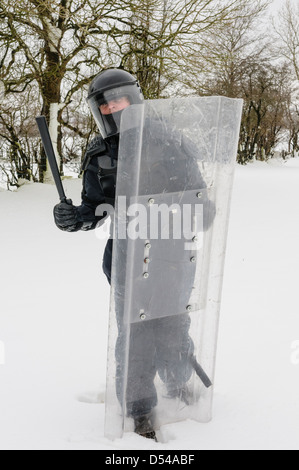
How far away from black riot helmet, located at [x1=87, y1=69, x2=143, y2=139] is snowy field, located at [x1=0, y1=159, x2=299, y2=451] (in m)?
1.27

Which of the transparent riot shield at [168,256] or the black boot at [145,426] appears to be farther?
the black boot at [145,426]

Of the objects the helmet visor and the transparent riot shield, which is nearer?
the transparent riot shield

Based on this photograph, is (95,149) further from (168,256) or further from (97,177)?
(168,256)

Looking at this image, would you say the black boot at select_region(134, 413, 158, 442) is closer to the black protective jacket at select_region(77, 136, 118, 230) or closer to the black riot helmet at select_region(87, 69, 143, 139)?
the black protective jacket at select_region(77, 136, 118, 230)

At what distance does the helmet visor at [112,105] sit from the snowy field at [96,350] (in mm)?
1273

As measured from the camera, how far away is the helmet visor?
6.07 feet

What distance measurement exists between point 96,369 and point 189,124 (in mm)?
1518

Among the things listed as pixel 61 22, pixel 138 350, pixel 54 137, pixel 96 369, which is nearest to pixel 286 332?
pixel 96 369

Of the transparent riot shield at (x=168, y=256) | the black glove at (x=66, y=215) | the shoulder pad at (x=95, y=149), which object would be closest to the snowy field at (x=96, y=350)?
the transparent riot shield at (x=168, y=256)

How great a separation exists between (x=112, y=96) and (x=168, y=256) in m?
0.71

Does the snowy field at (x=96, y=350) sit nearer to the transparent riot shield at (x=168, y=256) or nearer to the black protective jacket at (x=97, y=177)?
the transparent riot shield at (x=168, y=256)

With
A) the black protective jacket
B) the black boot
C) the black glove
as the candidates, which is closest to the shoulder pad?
the black protective jacket

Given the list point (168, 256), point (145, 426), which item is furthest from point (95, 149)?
point (145, 426)

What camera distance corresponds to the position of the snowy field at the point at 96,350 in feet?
5.99
